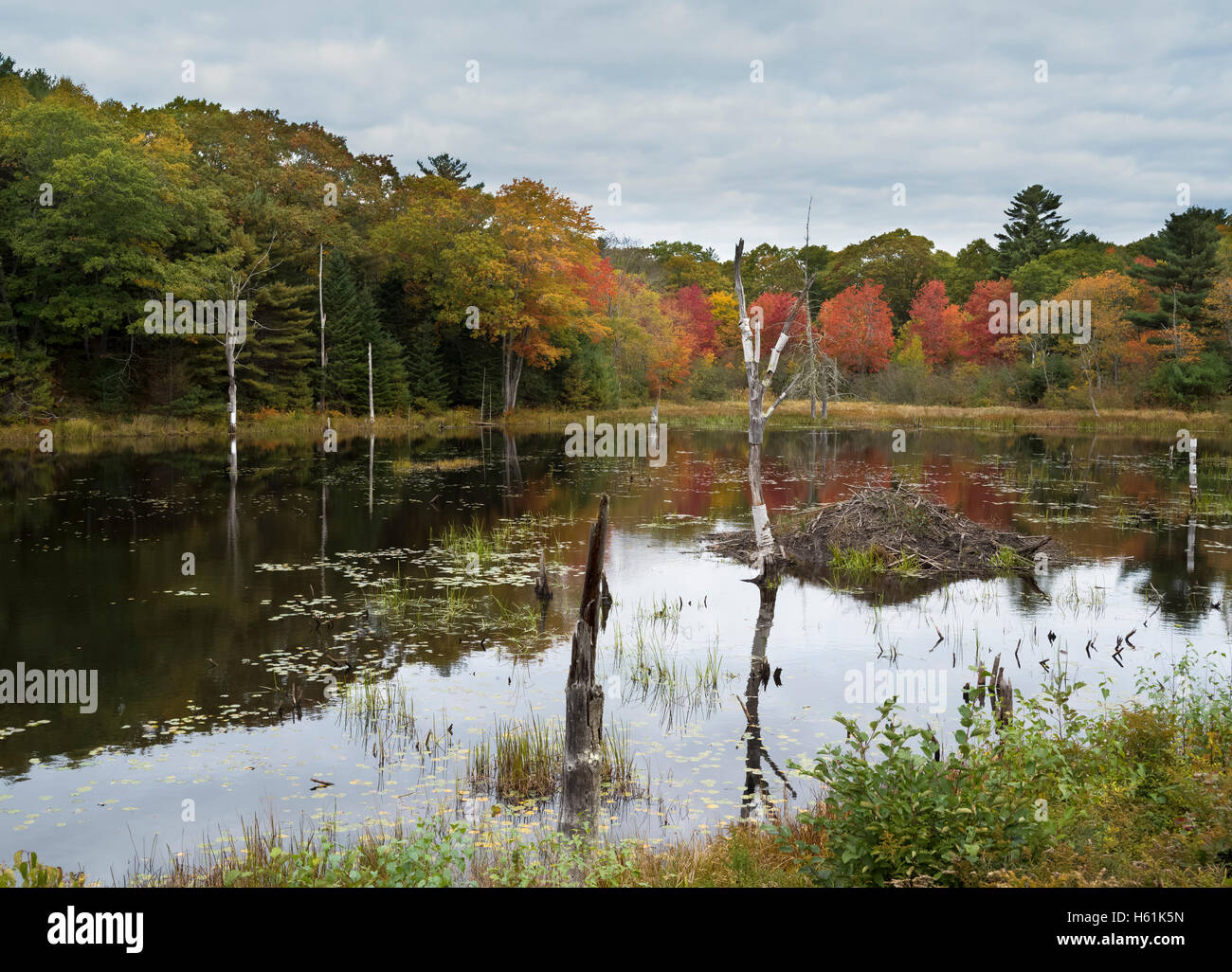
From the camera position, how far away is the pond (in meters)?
8.70

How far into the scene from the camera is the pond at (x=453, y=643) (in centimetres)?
870

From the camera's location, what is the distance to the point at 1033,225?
84750 millimetres

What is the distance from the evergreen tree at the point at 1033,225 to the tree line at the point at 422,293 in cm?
25

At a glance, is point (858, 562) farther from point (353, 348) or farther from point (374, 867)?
point (353, 348)

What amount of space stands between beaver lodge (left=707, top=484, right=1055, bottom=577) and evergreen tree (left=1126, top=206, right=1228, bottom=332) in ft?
148

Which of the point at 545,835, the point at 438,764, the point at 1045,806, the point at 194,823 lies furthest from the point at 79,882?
the point at 1045,806

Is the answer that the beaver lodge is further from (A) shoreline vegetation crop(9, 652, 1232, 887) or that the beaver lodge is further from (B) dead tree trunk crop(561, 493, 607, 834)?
(B) dead tree trunk crop(561, 493, 607, 834)

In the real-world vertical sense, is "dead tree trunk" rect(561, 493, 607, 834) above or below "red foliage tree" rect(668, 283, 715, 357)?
below

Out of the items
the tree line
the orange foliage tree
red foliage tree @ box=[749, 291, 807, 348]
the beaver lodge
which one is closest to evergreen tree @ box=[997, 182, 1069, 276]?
the tree line

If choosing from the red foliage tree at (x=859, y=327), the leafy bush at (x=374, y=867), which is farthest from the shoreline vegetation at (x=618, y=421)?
the leafy bush at (x=374, y=867)

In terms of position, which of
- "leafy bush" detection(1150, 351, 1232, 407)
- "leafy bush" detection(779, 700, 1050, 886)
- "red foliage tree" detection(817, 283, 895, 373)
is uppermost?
"red foliage tree" detection(817, 283, 895, 373)

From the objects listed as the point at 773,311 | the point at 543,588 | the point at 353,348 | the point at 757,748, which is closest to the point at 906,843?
the point at 757,748

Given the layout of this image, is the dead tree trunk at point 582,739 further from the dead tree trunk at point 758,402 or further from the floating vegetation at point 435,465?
the floating vegetation at point 435,465
